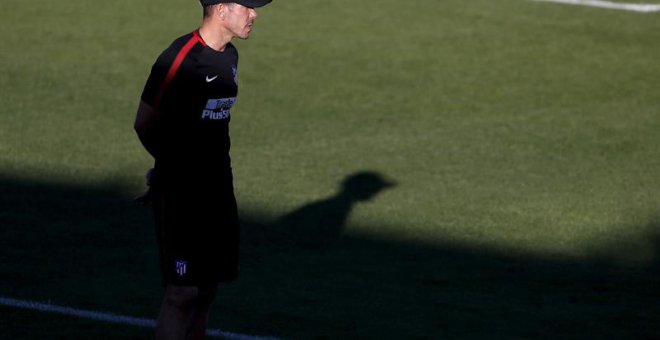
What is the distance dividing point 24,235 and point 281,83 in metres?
5.24

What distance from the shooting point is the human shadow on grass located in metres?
7.97

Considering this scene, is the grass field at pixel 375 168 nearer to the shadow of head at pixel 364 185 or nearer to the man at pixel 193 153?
the shadow of head at pixel 364 185

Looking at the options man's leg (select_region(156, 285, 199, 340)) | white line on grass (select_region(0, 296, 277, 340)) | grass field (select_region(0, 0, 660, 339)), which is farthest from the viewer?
grass field (select_region(0, 0, 660, 339))

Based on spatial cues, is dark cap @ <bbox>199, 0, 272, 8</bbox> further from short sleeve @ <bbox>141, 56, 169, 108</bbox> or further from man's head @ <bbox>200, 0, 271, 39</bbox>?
short sleeve @ <bbox>141, 56, 169, 108</bbox>

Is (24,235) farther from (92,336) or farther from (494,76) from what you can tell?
(494,76)

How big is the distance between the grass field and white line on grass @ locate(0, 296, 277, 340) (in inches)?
3.4

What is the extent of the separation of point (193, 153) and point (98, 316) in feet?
6.66

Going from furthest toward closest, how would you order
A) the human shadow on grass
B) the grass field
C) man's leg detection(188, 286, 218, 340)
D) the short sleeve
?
the grass field
the human shadow on grass
man's leg detection(188, 286, 218, 340)
the short sleeve

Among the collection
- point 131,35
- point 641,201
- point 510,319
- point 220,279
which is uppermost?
point 220,279

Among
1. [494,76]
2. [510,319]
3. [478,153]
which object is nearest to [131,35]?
[494,76]

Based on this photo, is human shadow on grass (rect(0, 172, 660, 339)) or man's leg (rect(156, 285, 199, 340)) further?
human shadow on grass (rect(0, 172, 660, 339))

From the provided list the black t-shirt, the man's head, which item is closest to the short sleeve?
the black t-shirt

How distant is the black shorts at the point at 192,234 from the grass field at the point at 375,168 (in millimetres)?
1461

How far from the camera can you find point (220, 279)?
6344mm
